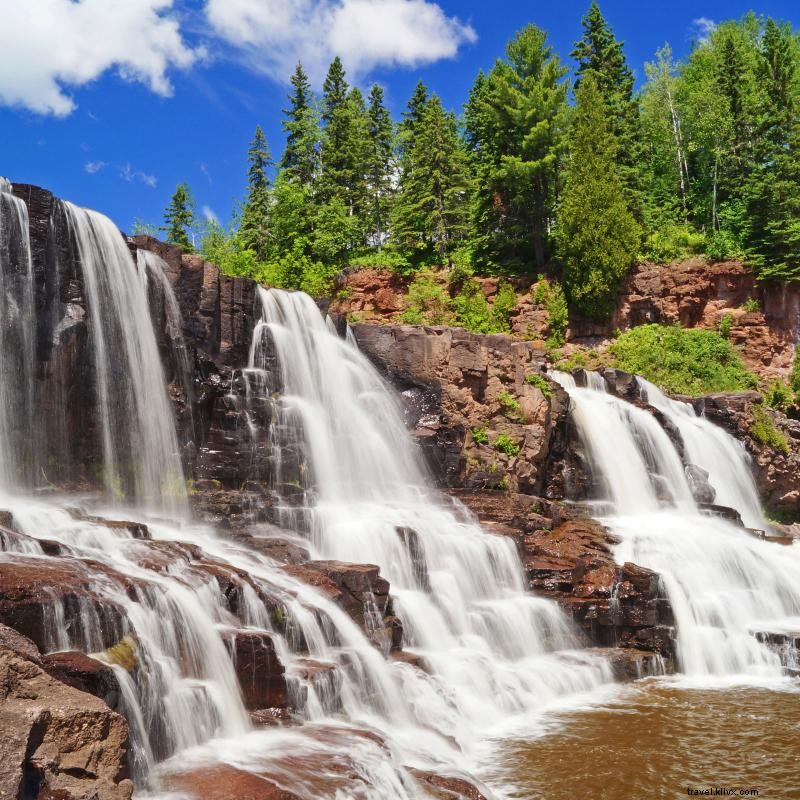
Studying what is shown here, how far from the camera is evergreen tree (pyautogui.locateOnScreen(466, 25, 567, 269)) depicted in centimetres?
3816

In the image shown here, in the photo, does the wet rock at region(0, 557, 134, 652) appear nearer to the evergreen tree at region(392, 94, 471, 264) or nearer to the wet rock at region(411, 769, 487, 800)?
the wet rock at region(411, 769, 487, 800)

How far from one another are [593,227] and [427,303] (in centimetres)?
880

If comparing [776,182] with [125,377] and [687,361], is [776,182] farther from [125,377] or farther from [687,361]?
[125,377]

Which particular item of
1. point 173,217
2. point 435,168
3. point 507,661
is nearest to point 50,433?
point 507,661

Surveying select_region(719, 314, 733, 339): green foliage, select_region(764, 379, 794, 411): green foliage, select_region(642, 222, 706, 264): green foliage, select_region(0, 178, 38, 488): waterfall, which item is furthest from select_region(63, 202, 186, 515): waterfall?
select_region(642, 222, 706, 264): green foliage

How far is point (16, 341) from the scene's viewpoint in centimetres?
1564

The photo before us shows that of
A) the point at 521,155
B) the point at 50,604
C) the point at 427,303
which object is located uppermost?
the point at 521,155

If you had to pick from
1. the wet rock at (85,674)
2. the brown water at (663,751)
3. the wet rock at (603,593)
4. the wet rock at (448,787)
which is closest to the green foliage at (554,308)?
the wet rock at (603,593)

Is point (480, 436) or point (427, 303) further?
point (427, 303)

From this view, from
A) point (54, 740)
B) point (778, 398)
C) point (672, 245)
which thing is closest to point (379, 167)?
point (672, 245)

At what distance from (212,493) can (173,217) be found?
4170 cm

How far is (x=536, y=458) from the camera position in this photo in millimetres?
22406

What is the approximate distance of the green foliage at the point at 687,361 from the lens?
33719 millimetres

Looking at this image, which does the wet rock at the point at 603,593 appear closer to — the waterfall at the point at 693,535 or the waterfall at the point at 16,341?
the waterfall at the point at 693,535
